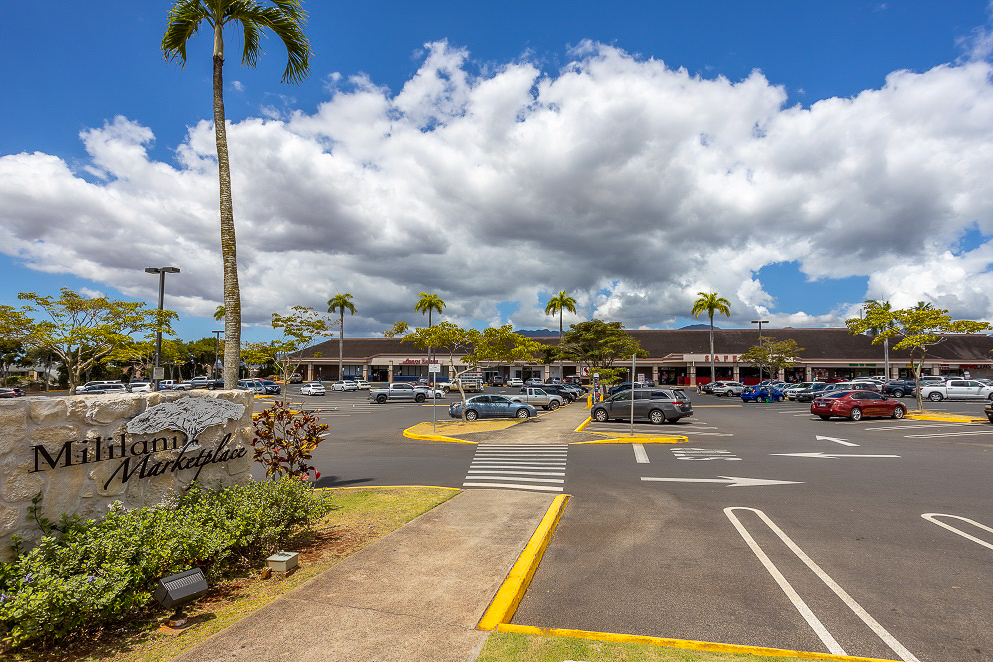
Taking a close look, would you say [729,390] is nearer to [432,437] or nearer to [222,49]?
[432,437]

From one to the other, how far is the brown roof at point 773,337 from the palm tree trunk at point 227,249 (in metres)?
58.6

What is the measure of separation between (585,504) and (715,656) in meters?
5.30

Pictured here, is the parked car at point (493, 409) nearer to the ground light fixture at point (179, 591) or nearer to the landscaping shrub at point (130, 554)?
the landscaping shrub at point (130, 554)

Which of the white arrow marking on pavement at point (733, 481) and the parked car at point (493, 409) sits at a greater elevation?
the parked car at point (493, 409)

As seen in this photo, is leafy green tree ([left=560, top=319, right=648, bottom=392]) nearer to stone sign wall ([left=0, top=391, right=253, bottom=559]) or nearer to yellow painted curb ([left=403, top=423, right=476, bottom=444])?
yellow painted curb ([left=403, top=423, right=476, bottom=444])

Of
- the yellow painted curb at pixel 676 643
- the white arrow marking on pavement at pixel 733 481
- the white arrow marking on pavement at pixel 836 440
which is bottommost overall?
the white arrow marking on pavement at pixel 836 440

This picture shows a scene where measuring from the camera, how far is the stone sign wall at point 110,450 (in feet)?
15.1

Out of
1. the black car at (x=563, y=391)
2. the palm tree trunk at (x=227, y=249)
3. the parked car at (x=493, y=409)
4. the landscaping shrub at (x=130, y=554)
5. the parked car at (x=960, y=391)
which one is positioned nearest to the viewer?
the landscaping shrub at (x=130, y=554)

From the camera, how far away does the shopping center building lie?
67875 millimetres

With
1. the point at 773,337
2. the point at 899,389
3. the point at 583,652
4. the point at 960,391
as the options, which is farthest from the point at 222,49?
the point at 773,337

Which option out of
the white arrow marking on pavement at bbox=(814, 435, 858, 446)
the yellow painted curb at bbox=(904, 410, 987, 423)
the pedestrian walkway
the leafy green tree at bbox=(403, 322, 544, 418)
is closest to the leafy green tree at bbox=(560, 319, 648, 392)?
the leafy green tree at bbox=(403, 322, 544, 418)

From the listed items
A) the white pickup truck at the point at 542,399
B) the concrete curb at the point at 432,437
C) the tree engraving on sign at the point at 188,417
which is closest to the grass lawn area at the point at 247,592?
the tree engraving on sign at the point at 188,417

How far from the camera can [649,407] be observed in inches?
950

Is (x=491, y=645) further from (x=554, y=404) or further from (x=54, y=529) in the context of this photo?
(x=554, y=404)
